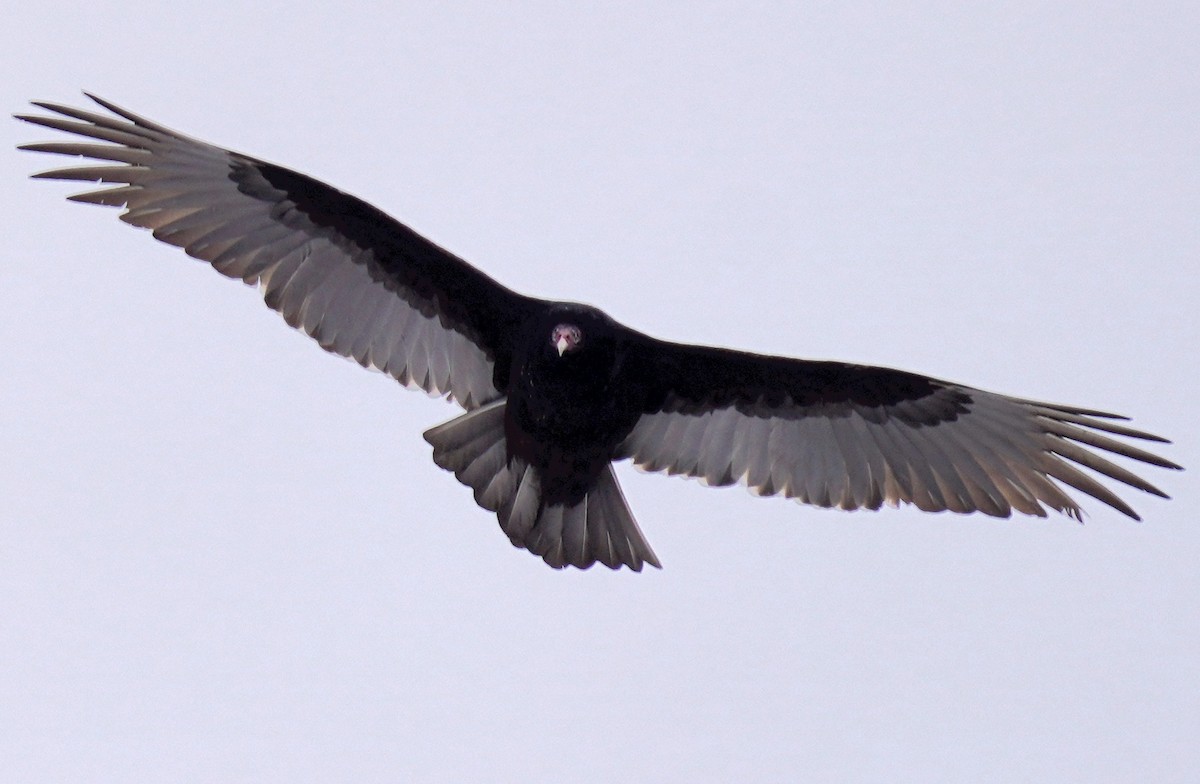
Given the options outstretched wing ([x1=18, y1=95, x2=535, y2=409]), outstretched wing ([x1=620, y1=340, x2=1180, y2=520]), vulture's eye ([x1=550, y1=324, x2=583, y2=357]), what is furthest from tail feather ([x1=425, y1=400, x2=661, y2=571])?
vulture's eye ([x1=550, y1=324, x2=583, y2=357])

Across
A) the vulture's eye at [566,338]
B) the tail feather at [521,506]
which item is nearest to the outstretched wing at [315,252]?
the tail feather at [521,506]

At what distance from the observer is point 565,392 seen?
7.09 metres

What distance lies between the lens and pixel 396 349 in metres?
7.52

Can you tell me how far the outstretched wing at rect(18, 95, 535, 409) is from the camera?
714 cm

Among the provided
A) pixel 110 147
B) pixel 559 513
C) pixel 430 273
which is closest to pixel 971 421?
pixel 559 513

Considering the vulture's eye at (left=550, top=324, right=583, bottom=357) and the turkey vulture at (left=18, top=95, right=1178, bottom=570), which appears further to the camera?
the turkey vulture at (left=18, top=95, right=1178, bottom=570)

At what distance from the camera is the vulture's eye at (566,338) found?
6898 mm

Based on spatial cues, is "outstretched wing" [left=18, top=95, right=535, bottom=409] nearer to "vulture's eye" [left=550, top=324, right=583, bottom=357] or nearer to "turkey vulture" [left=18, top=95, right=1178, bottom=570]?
"turkey vulture" [left=18, top=95, right=1178, bottom=570]

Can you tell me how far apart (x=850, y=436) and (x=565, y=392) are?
1.41 metres

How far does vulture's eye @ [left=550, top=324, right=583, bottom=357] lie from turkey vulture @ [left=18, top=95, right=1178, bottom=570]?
1cm

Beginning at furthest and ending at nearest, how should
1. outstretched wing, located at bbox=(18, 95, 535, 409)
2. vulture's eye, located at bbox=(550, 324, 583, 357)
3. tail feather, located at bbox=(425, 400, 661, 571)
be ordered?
1. tail feather, located at bbox=(425, 400, 661, 571)
2. outstretched wing, located at bbox=(18, 95, 535, 409)
3. vulture's eye, located at bbox=(550, 324, 583, 357)

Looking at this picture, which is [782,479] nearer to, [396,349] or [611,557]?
[611,557]

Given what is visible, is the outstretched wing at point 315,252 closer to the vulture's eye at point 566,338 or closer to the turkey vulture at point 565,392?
the turkey vulture at point 565,392

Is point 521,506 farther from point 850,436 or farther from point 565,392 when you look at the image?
point 850,436
